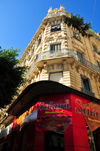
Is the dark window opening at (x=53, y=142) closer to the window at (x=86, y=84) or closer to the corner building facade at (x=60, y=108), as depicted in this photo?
the corner building facade at (x=60, y=108)

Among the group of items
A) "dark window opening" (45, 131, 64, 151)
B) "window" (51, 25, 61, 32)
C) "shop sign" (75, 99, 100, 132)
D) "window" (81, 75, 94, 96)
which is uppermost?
"window" (51, 25, 61, 32)

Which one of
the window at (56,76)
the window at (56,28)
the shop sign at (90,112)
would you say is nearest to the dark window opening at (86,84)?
the shop sign at (90,112)

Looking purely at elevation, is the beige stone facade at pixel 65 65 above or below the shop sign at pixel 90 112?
above

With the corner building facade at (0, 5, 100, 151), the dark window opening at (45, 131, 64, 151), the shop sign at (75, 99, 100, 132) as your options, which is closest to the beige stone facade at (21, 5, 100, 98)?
the corner building facade at (0, 5, 100, 151)

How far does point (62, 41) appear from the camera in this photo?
12.5 meters

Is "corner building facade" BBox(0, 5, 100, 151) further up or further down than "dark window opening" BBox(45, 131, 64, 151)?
further up

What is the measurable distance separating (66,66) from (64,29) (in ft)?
22.3

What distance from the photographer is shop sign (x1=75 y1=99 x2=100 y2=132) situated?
22.5 feet

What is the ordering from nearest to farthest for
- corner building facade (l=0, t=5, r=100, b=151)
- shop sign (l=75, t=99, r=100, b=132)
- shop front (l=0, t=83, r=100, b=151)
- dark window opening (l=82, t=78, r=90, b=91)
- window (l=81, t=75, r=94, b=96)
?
1. shop front (l=0, t=83, r=100, b=151)
2. corner building facade (l=0, t=5, r=100, b=151)
3. shop sign (l=75, t=99, r=100, b=132)
4. window (l=81, t=75, r=94, b=96)
5. dark window opening (l=82, t=78, r=90, b=91)

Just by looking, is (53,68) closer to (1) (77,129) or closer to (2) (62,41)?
(2) (62,41)

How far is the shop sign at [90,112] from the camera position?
686 cm

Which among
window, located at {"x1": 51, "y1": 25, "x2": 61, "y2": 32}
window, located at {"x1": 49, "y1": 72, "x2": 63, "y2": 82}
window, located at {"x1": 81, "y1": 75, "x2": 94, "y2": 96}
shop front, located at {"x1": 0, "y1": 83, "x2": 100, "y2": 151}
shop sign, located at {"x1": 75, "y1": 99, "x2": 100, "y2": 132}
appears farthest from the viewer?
window, located at {"x1": 51, "y1": 25, "x2": 61, "y2": 32}

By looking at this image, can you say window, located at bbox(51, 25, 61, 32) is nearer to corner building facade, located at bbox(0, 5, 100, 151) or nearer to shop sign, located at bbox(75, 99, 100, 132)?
corner building facade, located at bbox(0, 5, 100, 151)

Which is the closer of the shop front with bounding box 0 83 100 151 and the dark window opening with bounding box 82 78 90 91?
the shop front with bounding box 0 83 100 151
